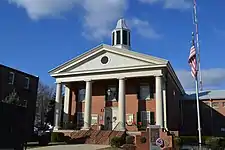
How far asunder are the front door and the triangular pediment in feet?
18.3

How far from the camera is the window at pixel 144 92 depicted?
34938mm

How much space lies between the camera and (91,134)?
31.4 metres

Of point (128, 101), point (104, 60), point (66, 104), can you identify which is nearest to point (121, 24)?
point (104, 60)

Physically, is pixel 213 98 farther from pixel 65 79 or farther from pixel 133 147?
pixel 133 147

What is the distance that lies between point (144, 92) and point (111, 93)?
459 cm

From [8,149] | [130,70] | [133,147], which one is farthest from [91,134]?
[8,149]

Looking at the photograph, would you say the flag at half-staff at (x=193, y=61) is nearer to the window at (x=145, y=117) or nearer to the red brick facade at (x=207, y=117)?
the window at (x=145, y=117)

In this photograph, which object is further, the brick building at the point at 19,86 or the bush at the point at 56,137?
the brick building at the point at 19,86

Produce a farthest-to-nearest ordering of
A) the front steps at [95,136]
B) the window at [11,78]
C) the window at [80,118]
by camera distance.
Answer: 1. the window at [80,118]
2. the window at [11,78]
3. the front steps at [95,136]

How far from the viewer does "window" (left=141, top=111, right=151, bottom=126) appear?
33.8 meters

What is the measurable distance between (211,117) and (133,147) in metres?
31.0

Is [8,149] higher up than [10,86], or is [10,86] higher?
[10,86]

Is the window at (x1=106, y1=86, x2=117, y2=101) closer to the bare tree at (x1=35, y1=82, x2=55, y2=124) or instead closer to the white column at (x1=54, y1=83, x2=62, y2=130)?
the white column at (x1=54, y1=83, x2=62, y2=130)

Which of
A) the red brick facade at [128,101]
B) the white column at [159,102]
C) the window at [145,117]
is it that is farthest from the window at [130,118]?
the white column at [159,102]
